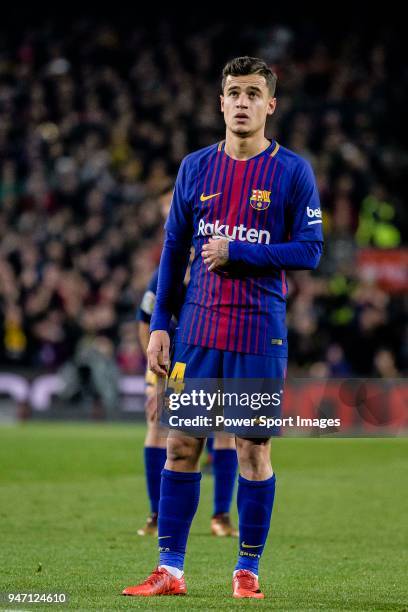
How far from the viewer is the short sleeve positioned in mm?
5695

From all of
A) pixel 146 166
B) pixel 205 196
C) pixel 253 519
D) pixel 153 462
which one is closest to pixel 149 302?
pixel 153 462

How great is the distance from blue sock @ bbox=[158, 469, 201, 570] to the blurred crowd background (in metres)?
13.3

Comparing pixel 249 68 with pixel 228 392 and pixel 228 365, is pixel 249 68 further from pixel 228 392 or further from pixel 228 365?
pixel 228 392

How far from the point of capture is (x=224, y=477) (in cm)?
862

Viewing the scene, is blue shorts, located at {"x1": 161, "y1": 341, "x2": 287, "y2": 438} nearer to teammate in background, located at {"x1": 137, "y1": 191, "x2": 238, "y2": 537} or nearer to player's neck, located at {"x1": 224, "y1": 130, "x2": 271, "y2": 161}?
player's neck, located at {"x1": 224, "y1": 130, "x2": 271, "y2": 161}

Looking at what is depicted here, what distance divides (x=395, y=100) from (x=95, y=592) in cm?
2111

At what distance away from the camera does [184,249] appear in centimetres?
589

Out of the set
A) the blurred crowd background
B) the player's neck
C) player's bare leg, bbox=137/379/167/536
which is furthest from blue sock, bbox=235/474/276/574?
the blurred crowd background

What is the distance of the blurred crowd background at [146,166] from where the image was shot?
19.9 m

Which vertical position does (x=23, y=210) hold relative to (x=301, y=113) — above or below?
below

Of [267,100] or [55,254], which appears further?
[55,254]

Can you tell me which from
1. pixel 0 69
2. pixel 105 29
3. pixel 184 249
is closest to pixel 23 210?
pixel 0 69

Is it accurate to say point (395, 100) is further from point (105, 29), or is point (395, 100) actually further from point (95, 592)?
point (95, 592)

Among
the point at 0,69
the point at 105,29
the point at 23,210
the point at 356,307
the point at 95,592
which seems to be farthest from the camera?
the point at 105,29
